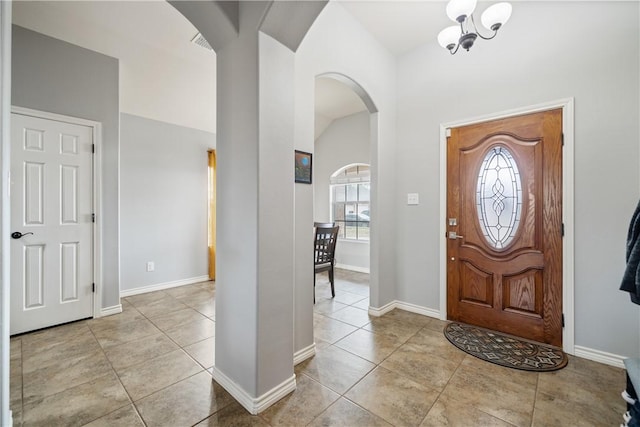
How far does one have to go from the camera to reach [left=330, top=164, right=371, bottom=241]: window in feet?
17.2

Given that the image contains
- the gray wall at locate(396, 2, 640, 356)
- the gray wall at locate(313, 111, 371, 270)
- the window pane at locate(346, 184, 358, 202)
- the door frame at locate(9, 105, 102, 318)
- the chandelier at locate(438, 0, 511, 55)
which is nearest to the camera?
the chandelier at locate(438, 0, 511, 55)

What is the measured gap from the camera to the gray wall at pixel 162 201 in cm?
363

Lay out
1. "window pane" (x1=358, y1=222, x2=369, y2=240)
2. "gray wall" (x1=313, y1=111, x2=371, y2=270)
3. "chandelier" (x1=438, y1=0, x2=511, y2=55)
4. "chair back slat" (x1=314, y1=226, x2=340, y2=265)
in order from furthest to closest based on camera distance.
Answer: "window pane" (x1=358, y1=222, x2=369, y2=240) < "gray wall" (x1=313, y1=111, x2=371, y2=270) < "chair back slat" (x1=314, y1=226, x2=340, y2=265) < "chandelier" (x1=438, y1=0, x2=511, y2=55)

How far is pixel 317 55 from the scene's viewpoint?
86.9 inches

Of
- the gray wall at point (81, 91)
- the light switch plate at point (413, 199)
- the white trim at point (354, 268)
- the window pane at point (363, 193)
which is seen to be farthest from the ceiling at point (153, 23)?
the white trim at point (354, 268)

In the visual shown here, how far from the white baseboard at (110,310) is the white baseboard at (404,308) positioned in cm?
283

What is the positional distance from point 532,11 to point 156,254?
5101 mm

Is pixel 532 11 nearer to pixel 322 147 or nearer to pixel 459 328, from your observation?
pixel 459 328

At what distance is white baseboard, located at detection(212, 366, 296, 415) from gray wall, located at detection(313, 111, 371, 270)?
3.55 metres

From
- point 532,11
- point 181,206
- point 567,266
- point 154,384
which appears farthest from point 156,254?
point 532,11

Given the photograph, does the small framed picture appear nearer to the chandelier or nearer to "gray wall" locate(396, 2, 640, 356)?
the chandelier

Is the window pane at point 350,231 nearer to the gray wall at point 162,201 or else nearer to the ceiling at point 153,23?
the gray wall at point 162,201

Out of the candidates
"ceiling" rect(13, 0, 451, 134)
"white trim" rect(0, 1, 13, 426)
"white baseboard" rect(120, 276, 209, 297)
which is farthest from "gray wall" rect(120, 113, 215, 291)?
"white trim" rect(0, 1, 13, 426)

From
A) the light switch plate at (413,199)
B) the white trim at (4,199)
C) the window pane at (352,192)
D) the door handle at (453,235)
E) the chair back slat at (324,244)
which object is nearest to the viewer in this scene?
the white trim at (4,199)
